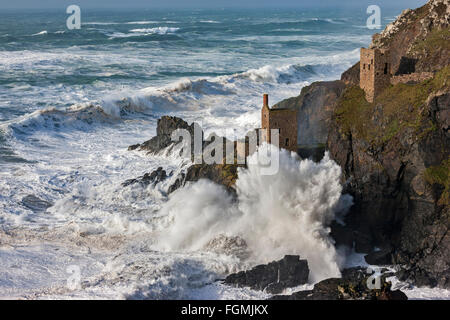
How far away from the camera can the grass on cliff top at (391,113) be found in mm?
27859

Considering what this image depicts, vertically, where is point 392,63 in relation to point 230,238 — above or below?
above

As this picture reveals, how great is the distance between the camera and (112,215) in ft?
106

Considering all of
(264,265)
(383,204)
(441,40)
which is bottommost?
(264,265)

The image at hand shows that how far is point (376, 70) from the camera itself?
3053cm

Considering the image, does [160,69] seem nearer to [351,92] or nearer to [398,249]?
[351,92]

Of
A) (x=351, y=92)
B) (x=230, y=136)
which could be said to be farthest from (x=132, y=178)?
(x=351, y=92)

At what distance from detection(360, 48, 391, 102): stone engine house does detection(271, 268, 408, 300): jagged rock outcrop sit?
917 centimetres

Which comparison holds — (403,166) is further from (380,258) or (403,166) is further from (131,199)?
(131,199)

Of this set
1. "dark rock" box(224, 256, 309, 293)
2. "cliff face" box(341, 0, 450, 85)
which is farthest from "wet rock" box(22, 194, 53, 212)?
"cliff face" box(341, 0, 450, 85)

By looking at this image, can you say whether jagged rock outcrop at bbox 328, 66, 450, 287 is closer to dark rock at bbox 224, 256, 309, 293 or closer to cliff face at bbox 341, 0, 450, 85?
cliff face at bbox 341, 0, 450, 85

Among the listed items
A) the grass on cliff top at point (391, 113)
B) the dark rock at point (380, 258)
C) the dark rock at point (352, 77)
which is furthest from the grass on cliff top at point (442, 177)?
the dark rock at point (352, 77)

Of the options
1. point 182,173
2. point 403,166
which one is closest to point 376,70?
point 403,166

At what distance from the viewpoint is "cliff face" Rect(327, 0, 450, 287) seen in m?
25.9

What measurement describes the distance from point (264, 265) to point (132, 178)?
1351 centimetres
